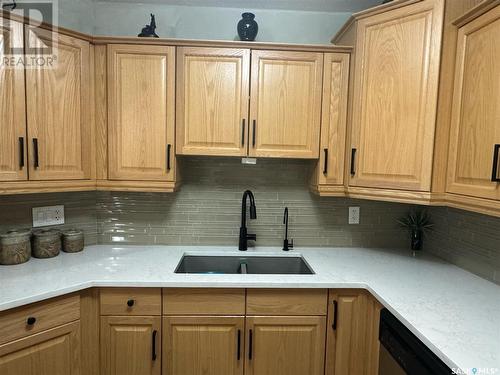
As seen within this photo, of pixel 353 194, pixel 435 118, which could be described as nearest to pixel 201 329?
pixel 353 194

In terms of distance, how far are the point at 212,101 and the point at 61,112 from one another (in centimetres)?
79

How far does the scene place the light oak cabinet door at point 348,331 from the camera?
1473 mm

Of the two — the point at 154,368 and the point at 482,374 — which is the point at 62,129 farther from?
the point at 482,374

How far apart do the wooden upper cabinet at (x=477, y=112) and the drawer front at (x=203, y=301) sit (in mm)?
1159

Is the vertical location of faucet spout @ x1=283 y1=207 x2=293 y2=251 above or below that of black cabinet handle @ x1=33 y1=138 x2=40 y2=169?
below

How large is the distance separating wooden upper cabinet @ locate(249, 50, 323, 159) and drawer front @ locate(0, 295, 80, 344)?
1187 millimetres

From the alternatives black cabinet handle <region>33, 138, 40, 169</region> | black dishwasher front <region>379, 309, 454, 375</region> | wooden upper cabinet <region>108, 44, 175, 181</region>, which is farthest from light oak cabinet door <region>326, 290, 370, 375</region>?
black cabinet handle <region>33, 138, 40, 169</region>

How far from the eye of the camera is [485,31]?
125 cm

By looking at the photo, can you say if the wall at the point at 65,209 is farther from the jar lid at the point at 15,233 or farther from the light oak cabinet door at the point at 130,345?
the light oak cabinet door at the point at 130,345

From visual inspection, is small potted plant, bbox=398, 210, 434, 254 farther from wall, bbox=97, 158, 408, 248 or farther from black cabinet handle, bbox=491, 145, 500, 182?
black cabinet handle, bbox=491, 145, 500, 182

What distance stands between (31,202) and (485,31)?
244 cm

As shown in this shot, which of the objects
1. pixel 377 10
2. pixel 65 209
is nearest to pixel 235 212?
pixel 65 209

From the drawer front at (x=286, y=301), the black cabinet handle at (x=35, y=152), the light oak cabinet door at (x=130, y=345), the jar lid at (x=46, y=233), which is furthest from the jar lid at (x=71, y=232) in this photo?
the drawer front at (x=286, y=301)

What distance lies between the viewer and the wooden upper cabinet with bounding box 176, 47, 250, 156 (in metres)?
1.68
